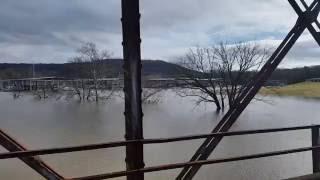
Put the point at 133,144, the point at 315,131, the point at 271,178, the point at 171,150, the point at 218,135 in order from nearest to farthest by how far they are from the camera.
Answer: the point at 133,144
the point at 218,135
the point at 315,131
the point at 271,178
the point at 171,150

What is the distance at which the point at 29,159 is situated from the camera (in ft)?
14.6

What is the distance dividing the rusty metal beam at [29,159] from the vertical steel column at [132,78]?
852 mm

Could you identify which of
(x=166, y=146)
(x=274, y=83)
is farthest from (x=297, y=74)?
(x=166, y=146)

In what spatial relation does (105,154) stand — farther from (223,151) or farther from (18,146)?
(18,146)

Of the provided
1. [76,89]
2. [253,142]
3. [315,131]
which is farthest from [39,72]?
[315,131]

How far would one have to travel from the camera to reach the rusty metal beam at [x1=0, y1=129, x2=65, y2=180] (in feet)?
14.2

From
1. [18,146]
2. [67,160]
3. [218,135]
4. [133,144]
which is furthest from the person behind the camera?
[67,160]

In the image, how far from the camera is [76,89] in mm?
74500

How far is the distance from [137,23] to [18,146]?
1.80 metres

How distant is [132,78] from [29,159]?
1.37 metres

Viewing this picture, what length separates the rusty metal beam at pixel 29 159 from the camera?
432cm

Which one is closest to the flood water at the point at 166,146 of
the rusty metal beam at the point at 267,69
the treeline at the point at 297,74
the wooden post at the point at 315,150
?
the wooden post at the point at 315,150

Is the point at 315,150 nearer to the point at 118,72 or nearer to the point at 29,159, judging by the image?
the point at 29,159

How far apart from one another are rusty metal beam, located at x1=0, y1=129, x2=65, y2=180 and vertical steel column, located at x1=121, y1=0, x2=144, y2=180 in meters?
0.85
